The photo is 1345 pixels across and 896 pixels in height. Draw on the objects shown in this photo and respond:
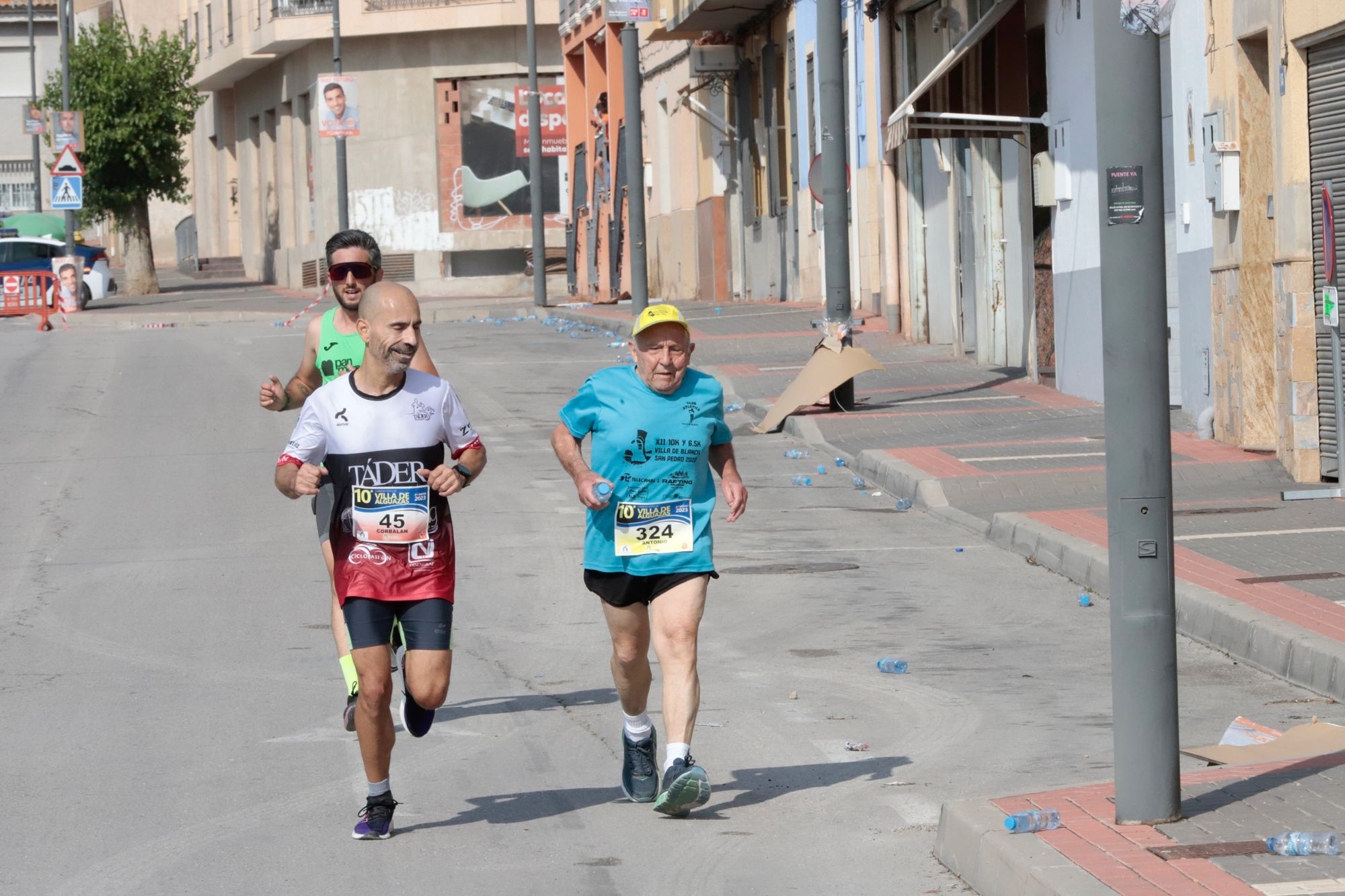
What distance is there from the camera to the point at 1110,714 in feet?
25.6

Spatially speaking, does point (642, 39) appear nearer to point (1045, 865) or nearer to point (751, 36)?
point (751, 36)

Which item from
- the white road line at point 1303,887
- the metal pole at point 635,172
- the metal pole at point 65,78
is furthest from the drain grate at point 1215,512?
the metal pole at point 65,78

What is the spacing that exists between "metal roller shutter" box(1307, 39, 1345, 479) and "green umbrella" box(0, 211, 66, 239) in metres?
51.7

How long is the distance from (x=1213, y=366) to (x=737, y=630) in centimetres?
661

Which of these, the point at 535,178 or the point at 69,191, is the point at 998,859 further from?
the point at 69,191

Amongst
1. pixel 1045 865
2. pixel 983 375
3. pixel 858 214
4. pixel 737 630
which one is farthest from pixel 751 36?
pixel 1045 865

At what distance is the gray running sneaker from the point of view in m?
6.12

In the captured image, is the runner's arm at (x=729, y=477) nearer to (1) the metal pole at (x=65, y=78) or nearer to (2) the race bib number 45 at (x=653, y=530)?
(2) the race bib number 45 at (x=653, y=530)

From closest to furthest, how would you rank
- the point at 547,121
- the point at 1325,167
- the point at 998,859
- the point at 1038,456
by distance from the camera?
the point at 998,859 → the point at 1325,167 → the point at 1038,456 → the point at 547,121

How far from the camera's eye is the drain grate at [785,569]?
11391 mm

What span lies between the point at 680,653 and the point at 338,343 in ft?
6.60

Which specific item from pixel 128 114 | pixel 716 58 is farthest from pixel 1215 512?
pixel 128 114

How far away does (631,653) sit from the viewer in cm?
643

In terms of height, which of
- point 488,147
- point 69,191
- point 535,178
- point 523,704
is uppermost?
point 488,147
